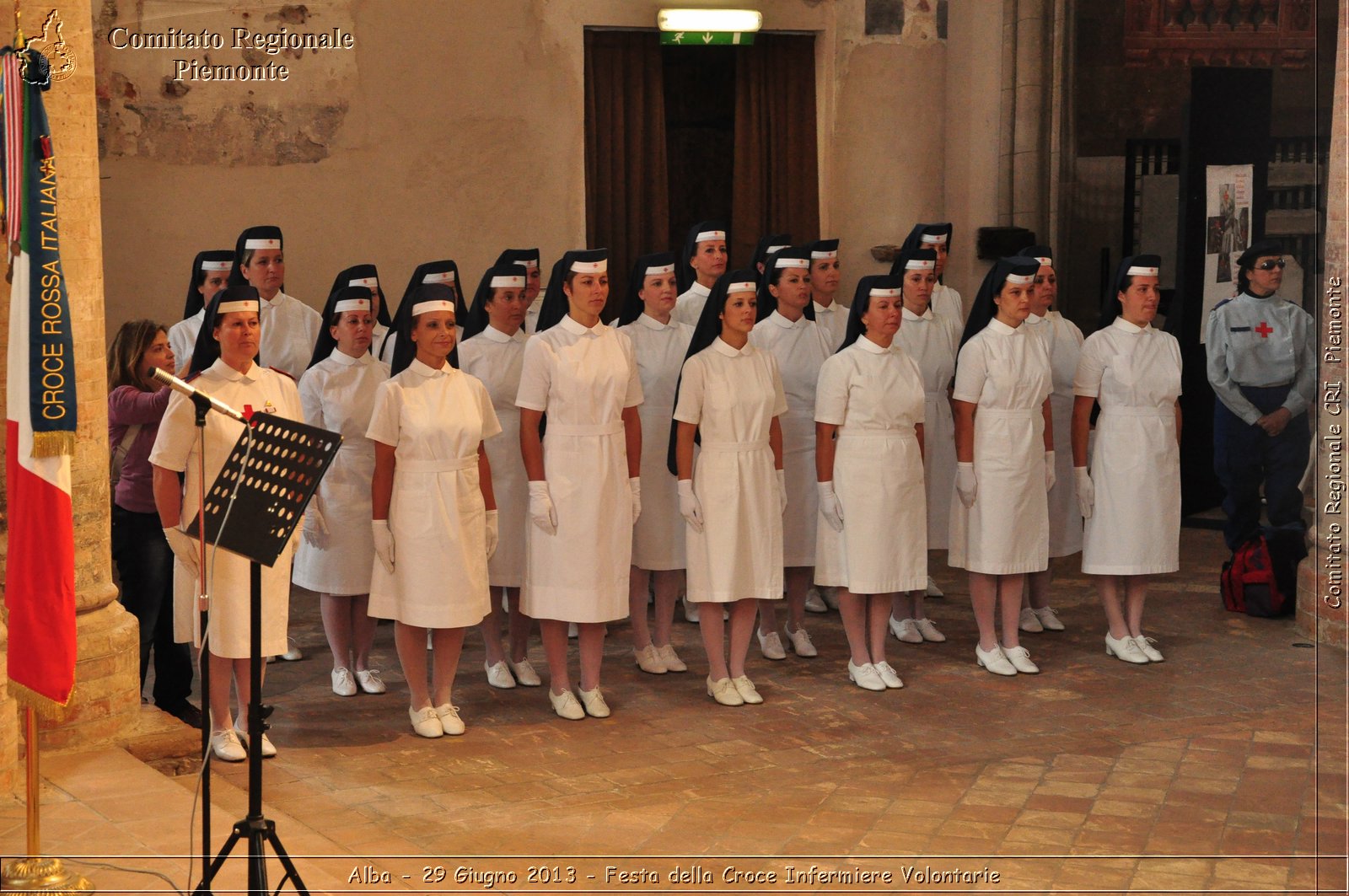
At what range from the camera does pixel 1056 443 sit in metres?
8.39

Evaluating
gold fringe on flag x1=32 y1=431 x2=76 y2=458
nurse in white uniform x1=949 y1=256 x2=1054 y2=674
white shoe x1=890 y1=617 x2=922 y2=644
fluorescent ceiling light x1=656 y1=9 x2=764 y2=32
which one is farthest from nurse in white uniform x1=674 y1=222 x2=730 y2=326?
gold fringe on flag x1=32 y1=431 x2=76 y2=458

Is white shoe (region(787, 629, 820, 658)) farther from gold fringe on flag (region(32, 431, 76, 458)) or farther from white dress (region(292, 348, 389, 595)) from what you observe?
gold fringe on flag (region(32, 431, 76, 458))

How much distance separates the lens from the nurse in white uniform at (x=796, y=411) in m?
7.91

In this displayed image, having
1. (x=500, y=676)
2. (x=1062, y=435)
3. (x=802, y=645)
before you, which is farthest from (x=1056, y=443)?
(x=500, y=676)

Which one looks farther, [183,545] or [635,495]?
[635,495]

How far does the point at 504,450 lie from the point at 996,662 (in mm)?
2541

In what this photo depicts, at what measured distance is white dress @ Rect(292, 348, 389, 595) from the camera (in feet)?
22.8

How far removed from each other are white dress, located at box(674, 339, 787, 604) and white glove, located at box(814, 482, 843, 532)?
0.29 m

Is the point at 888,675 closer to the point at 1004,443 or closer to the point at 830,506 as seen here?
the point at 830,506

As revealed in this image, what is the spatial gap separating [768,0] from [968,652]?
5580mm

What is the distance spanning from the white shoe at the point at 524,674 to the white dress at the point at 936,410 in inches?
90.2

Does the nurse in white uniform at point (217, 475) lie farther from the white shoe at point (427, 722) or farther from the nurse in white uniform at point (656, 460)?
the nurse in white uniform at point (656, 460)

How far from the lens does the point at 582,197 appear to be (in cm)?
1127

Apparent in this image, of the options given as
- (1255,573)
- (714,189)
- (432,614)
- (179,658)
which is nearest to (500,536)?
(432,614)
